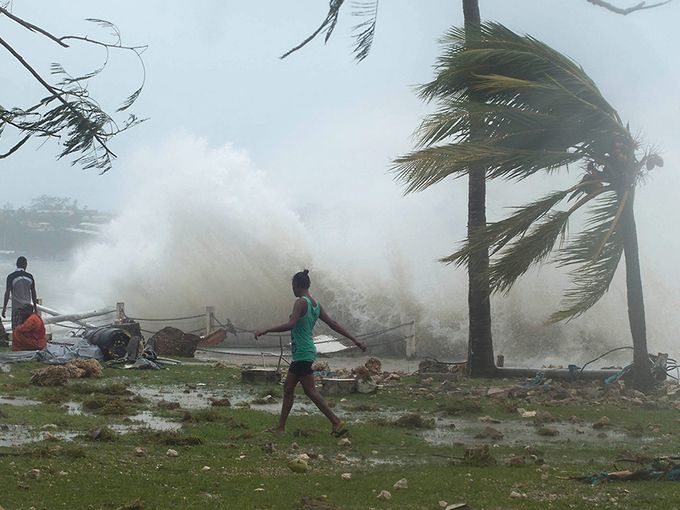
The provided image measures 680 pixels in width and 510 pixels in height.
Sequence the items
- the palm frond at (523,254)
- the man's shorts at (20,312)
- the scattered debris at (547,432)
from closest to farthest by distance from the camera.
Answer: the scattered debris at (547,432), the palm frond at (523,254), the man's shorts at (20,312)

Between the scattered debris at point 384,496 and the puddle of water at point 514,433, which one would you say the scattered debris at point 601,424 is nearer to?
the puddle of water at point 514,433

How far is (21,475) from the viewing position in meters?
7.63

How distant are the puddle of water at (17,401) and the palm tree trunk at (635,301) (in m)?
8.41

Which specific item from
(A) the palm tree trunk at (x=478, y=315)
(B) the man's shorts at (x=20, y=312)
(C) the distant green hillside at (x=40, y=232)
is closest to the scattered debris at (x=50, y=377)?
(B) the man's shorts at (x=20, y=312)

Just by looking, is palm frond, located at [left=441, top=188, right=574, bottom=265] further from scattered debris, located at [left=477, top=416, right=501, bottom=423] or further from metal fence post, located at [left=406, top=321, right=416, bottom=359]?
metal fence post, located at [left=406, top=321, right=416, bottom=359]

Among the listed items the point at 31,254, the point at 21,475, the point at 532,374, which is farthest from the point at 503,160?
the point at 31,254

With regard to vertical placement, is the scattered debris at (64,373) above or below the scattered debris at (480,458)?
above

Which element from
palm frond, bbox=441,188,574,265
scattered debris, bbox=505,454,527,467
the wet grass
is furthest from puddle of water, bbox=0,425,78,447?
palm frond, bbox=441,188,574,265

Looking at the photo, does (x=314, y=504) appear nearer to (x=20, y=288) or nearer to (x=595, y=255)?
(x=595, y=255)

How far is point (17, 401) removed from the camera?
12.4 metres

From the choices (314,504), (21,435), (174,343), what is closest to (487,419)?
(21,435)

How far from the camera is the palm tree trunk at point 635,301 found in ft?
50.0

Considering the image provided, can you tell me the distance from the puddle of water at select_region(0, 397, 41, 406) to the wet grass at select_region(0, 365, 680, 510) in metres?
0.18

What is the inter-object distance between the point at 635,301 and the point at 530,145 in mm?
2821
